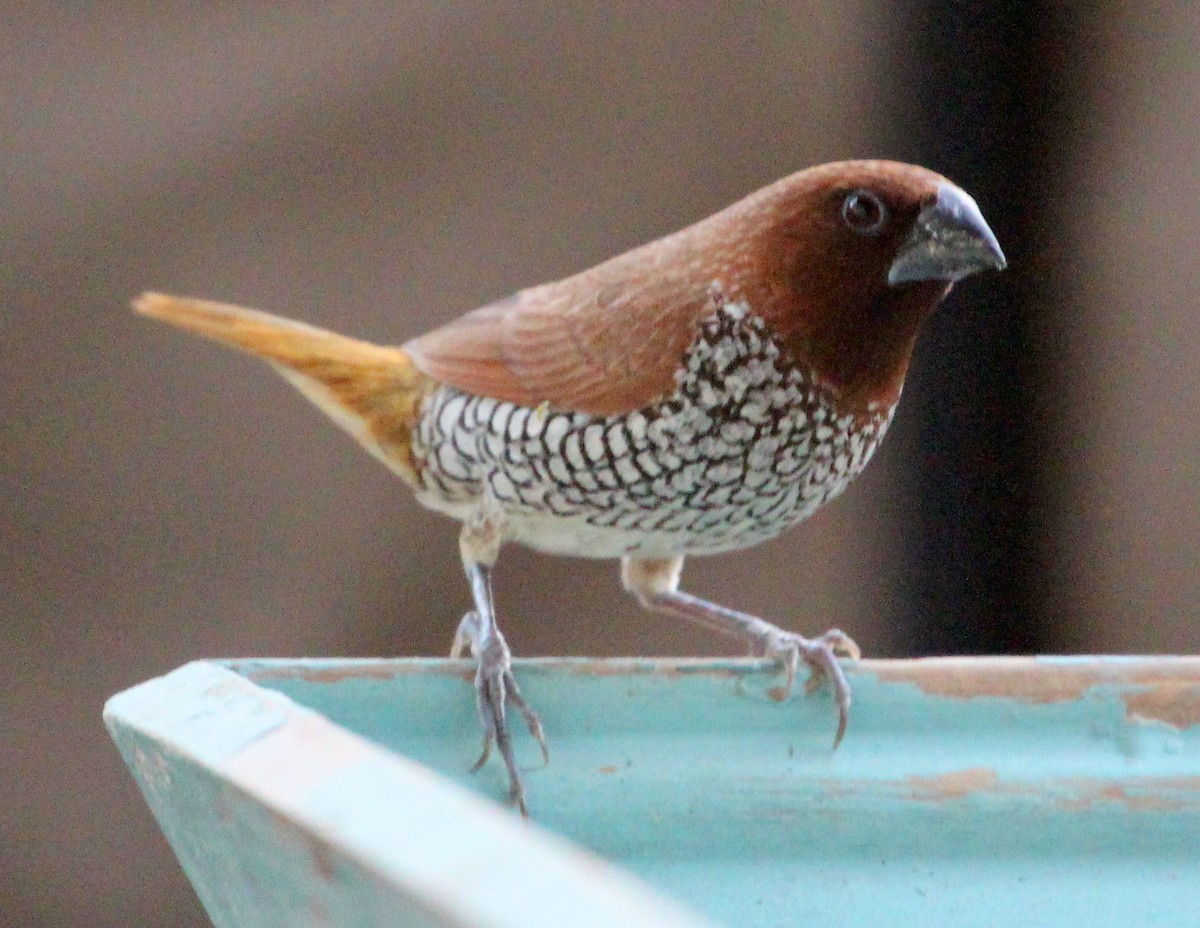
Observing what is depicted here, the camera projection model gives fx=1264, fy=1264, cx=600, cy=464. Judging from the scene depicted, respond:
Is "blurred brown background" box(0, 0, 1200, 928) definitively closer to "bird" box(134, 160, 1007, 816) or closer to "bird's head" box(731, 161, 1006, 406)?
"bird" box(134, 160, 1007, 816)

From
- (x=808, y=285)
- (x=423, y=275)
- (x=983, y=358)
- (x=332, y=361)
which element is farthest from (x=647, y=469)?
(x=983, y=358)

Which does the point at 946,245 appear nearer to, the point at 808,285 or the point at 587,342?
the point at 808,285

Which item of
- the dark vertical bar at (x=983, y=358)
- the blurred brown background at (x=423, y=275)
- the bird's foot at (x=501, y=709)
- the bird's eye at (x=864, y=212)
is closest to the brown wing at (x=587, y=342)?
the bird's eye at (x=864, y=212)

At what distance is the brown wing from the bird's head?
70mm

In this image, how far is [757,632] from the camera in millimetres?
1320

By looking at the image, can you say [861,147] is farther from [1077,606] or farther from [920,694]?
[920,694]

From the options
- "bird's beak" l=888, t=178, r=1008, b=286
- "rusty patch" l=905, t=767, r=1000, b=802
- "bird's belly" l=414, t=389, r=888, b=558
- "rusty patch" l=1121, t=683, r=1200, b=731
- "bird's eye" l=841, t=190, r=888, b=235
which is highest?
"bird's eye" l=841, t=190, r=888, b=235

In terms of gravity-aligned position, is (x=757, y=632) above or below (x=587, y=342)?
below

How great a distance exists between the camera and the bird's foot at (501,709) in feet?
3.19

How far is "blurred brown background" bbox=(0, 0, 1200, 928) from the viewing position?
1875 mm

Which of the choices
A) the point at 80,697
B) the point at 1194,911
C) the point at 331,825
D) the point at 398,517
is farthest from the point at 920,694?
the point at 80,697

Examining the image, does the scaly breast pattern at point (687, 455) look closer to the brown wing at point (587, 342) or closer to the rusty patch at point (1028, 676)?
the brown wing at point (587, 342)

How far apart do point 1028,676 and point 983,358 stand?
128 centimetres

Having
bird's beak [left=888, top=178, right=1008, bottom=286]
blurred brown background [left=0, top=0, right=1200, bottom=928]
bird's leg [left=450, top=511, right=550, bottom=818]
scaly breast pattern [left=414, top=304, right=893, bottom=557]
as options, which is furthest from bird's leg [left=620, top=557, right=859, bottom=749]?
blurred brown background [left=0, top=0, right=1200, bottom=928]
